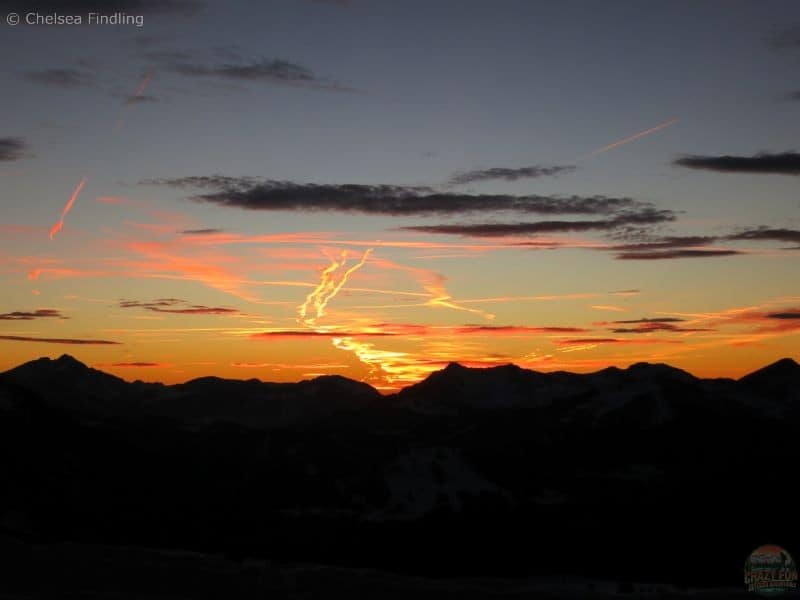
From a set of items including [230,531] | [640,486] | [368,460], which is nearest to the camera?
[230,531]

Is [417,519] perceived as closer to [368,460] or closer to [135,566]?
[368,460]

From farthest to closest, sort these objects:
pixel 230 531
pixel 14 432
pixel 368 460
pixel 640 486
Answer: pixel 368 460 → pixel 640 486 → pixel 14 432 → pixel 230 531

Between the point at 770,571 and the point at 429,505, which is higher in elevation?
the point at 770,571

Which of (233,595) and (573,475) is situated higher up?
(233,595)

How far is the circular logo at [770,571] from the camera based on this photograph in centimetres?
3009

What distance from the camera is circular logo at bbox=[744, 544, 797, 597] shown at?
3009 centimetres

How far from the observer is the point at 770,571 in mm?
30562

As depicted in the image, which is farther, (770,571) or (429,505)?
(429,505)

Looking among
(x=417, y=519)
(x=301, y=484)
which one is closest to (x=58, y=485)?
(x=301, y=484)

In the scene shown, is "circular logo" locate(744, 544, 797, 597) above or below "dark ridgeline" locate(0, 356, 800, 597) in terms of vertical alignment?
above

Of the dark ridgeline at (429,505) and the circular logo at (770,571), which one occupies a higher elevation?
the circular logo at (770,571)

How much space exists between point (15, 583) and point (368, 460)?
166186 mm

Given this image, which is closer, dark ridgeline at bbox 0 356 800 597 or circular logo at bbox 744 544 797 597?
circular logo at bbox 744 544 797 597

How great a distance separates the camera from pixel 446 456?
609ft
